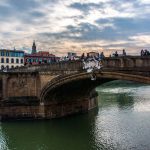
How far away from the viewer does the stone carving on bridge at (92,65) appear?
28.4m

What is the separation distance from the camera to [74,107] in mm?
41031

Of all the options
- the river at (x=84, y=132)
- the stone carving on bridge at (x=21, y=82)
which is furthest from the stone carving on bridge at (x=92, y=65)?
the stone carving on bridge at (x=21, y=82)

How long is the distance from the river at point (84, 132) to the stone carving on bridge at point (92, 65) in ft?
18.5

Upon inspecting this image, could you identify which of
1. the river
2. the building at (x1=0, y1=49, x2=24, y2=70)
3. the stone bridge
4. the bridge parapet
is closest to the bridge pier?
the stone bridge

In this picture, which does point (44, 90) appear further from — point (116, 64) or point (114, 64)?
point (116, 64)

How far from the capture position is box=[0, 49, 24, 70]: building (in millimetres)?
76688

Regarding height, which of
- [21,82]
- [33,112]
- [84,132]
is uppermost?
[21,82]

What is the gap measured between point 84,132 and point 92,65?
7.01 meters

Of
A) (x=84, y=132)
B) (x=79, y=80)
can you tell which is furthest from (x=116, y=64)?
(x=84, y=132)

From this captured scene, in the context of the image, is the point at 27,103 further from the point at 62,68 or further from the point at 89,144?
the point at 89,144

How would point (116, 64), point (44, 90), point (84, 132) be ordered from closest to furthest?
point (116, 64), point (84, 132), point (44, 90)

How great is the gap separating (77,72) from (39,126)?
730 cm

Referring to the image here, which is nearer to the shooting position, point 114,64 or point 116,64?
point 116,64

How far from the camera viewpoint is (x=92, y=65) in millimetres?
29422
